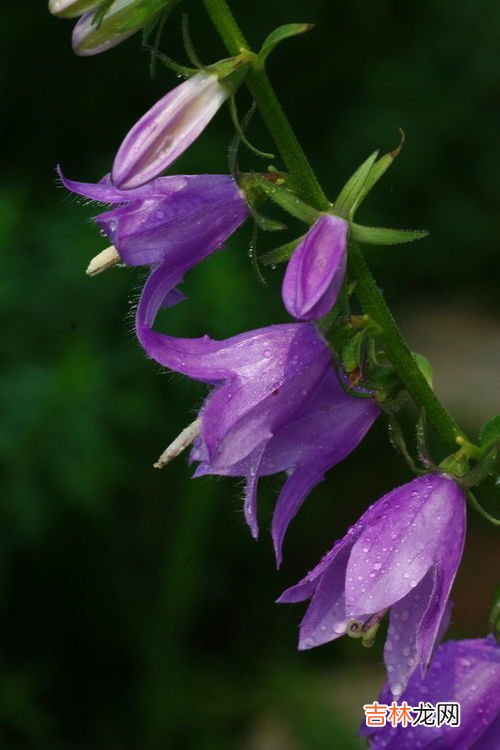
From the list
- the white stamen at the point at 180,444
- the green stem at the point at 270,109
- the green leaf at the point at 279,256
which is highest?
the green stem at the point at 270,109

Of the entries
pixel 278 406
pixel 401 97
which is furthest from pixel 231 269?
pixel 278 406

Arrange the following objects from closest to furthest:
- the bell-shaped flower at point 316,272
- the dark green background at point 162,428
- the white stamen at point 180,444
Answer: the bell-shaped flower at point 316,272, the white stamen at point 180,444, the dark green background at point 162,428

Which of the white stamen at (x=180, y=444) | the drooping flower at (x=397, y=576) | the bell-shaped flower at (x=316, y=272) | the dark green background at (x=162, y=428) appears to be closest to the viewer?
the bell-shaped flower at (x=316, y=272)

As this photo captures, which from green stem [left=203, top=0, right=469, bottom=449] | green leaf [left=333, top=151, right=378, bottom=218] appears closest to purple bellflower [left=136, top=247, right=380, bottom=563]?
green stem [left=203, top=0, right=469, bottom=449]

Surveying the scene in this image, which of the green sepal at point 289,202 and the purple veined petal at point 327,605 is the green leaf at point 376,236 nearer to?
the green sepal at point 289,202

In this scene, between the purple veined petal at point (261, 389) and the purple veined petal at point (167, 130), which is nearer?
the purple veined petal at point (167, 130)

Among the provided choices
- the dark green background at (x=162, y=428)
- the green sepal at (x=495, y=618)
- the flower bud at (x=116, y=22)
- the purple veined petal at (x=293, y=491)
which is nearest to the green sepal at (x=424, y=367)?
the purple veined petal at (x=293, y=491)

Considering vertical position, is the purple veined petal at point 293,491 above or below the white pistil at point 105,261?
below
